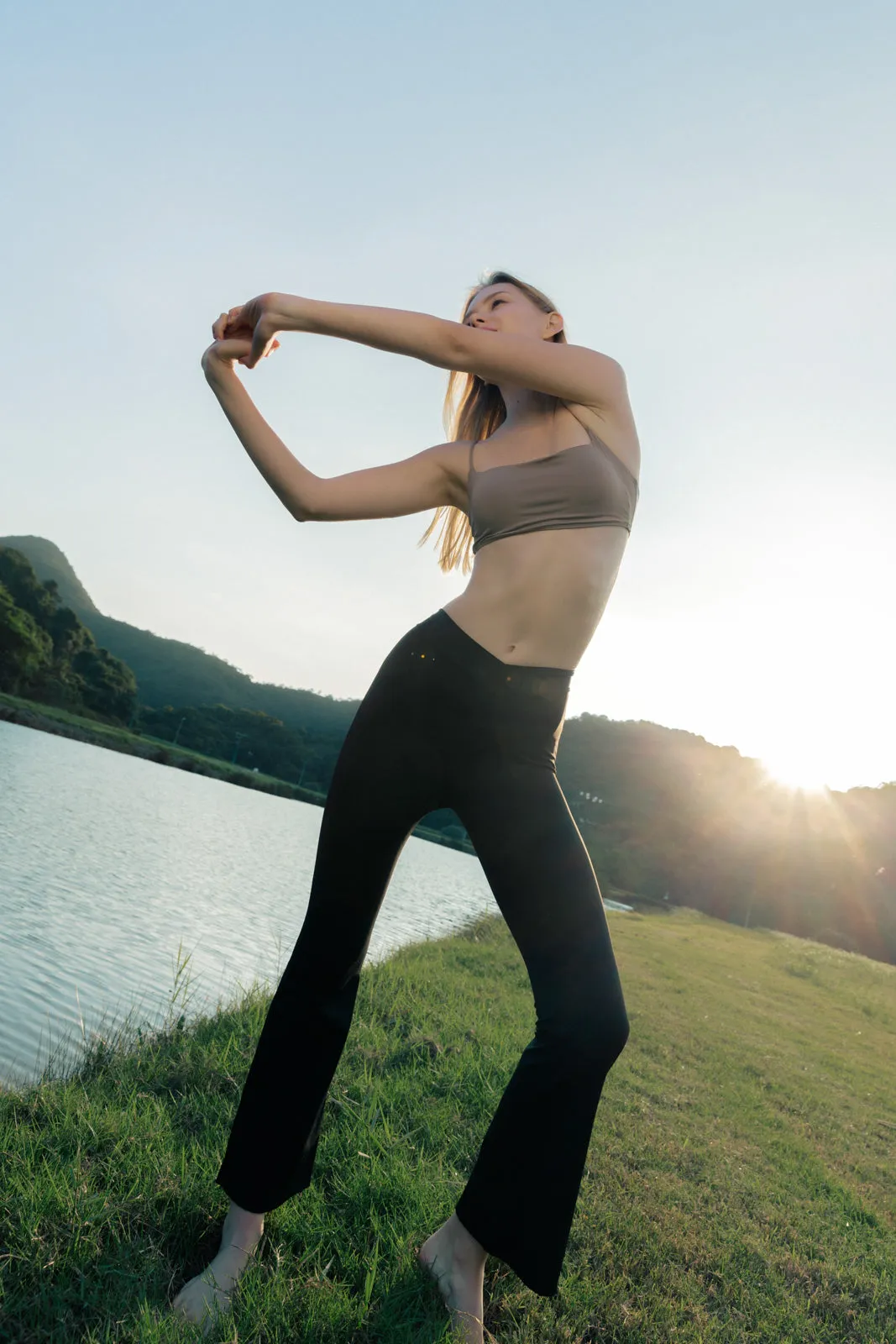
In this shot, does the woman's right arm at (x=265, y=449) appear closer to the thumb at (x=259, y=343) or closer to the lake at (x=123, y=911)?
the thumb at (x=259, y=343)

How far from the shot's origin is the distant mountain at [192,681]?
5640 inches

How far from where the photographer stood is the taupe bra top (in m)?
1.86

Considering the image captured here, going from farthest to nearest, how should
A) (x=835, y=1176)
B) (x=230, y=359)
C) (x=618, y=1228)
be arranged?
(x=835, y=1176) → (x=618, y=1228) → (x=230, y=359)

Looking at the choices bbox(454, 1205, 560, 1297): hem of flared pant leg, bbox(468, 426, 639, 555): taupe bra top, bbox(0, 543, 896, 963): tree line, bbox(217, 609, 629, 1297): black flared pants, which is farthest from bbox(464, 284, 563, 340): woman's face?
bbox(0, 543, 896, 963): tree line

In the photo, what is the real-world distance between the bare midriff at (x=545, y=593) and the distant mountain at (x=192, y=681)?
12734cm

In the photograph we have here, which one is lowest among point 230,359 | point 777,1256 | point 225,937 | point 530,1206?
point 225,937

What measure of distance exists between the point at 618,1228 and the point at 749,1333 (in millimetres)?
486

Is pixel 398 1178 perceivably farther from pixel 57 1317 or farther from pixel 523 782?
pixel 523 782

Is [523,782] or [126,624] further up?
[126,624]

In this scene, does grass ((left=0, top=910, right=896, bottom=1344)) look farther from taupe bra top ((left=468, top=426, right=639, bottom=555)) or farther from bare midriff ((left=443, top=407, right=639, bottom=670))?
taupe bra top ((left=468, top=426, right=639, bottom=555))

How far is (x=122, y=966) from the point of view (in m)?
5.22

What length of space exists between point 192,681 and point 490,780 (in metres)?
159

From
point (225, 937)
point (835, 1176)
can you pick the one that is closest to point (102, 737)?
point (225, 937)

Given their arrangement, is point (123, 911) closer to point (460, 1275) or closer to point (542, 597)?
point (460, 1275)
